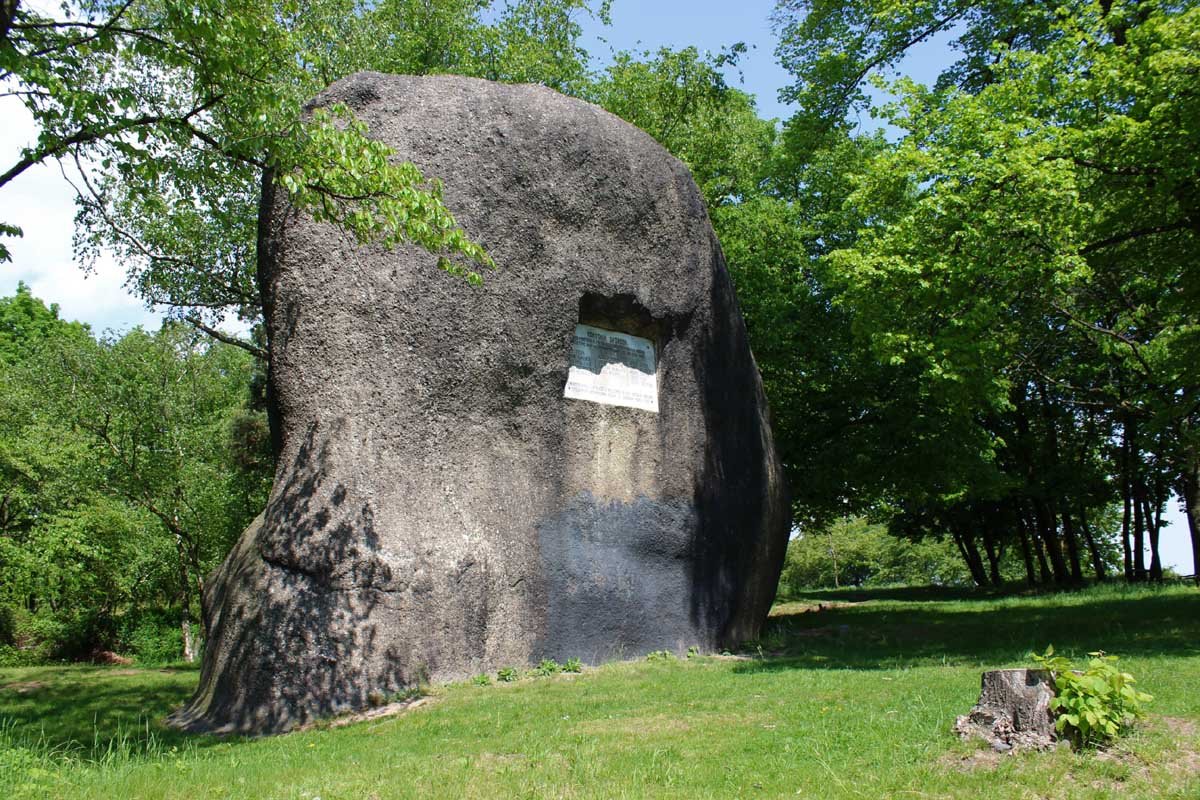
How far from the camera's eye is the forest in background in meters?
9.06

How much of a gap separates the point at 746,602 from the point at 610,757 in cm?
765

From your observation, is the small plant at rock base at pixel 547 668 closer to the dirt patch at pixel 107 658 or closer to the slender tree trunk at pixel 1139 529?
the dirt patch at pixel 107 658

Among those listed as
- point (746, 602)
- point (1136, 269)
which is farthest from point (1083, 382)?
point (746, 602)

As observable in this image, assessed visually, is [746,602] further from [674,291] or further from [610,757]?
[610,757]

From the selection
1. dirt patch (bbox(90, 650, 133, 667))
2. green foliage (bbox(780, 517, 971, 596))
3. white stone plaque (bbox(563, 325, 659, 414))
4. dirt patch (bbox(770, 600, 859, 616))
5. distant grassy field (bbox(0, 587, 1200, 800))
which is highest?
white stone plaque (bbox(563, 325, 659, 414))

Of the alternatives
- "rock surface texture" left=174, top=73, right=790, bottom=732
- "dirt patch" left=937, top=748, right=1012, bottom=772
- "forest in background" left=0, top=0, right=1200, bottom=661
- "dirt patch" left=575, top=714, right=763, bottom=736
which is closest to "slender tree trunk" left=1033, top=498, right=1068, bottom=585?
"forest in background" left=0, top=0, right=1200, bottom=661

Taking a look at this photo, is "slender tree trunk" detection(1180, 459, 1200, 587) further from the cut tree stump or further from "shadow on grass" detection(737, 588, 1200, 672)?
the cut tree stump

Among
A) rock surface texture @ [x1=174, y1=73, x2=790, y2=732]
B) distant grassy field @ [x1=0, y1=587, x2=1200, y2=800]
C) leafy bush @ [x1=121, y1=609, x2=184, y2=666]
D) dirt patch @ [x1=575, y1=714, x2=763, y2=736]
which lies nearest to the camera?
distant grassy field @ [x1=0, y1=587, x2=1200, y2=800]

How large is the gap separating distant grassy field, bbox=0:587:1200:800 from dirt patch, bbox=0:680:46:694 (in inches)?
5.1

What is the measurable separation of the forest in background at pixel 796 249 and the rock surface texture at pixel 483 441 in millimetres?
955

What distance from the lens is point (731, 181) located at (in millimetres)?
24250

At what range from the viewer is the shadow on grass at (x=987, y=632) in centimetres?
1068

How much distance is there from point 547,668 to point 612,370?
155 inches

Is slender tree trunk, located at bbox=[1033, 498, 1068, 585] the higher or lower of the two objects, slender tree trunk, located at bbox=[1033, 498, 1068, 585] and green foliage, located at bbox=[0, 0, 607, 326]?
the lower
